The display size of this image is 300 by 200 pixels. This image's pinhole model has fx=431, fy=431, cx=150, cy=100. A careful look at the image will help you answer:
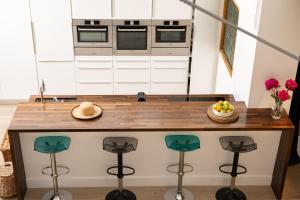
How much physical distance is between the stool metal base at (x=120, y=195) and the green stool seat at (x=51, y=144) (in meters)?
0.94

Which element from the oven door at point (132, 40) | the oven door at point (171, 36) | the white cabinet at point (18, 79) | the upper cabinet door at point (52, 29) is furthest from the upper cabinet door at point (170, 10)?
the white cabinet at point (18, 79)

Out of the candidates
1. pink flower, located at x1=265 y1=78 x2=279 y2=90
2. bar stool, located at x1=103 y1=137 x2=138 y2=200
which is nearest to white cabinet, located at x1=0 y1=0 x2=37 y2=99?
bar stool, located at x1=103 y1=137 x2=138 y2=200

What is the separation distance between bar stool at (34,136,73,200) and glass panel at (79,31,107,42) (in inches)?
100

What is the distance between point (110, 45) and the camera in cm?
714

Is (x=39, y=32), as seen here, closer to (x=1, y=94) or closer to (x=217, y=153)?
(x=1, y=94)

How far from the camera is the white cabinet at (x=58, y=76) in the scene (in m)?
7.27

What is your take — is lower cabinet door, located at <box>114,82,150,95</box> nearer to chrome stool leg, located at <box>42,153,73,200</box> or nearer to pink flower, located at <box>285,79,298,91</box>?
chrome stool leg, located at <box>42,153,73,200</box>

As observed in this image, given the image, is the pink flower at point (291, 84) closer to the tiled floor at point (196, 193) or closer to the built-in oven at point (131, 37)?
the tiled floor at point (196, 193)

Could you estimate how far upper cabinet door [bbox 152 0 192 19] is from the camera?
6.84 meters

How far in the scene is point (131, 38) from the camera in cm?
709

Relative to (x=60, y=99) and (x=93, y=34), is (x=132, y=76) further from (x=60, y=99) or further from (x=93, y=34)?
(x=60, y=99)

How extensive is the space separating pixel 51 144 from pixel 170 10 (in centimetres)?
325

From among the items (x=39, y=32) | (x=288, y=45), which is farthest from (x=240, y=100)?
(x=39, y=32)

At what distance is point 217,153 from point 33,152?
2219mm
